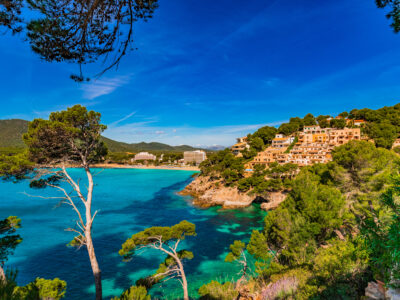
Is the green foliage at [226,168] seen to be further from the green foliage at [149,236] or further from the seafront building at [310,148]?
the green foliage at [149,236]

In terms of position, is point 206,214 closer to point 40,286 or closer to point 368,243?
point 40,286

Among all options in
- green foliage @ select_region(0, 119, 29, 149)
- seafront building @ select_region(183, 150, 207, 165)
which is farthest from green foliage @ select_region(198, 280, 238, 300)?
green foliage @ select_region(0, 119, 29, 149)

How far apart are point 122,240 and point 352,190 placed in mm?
21287

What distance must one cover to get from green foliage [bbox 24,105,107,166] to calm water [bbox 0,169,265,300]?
3359 mm

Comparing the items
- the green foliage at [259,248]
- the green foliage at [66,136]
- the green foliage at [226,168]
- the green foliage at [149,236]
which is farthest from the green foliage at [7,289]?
the green foliage at [226,168]

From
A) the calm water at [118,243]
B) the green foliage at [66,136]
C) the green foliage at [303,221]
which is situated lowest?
the calm water at [118,243]

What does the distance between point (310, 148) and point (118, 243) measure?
3928 cm

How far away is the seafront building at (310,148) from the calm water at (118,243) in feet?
53.3

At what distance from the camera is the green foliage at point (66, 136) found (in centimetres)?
706

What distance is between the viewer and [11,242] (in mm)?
7184

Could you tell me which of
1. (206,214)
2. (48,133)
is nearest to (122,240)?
(206,214)

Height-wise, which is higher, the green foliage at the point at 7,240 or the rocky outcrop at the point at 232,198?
the green foliage at the point at 7,240

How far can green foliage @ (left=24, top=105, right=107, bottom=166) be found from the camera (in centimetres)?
706

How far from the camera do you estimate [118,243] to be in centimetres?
1811
